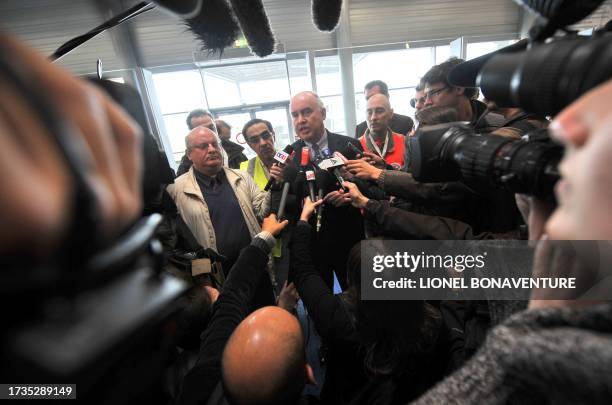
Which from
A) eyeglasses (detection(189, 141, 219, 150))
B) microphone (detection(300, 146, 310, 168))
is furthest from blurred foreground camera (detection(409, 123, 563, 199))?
eyeglasses (detection(189, 141, 219, 150))

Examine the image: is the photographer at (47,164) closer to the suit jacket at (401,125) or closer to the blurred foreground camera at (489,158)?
the blurred foreground camera at (489,158)

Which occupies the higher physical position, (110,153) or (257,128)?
(110,153)

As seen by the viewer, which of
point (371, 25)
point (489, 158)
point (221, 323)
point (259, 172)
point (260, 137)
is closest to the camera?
point (489, 158)

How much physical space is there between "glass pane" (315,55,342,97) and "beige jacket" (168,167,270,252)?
3.96 m

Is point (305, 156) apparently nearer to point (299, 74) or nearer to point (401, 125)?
point (401, 125)

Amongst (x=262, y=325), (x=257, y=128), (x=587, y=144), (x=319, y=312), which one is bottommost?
(x=319, y=312)

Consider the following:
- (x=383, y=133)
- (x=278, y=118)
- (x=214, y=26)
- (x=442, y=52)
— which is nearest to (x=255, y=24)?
(x=214, y=26)

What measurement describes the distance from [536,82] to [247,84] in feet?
18.5

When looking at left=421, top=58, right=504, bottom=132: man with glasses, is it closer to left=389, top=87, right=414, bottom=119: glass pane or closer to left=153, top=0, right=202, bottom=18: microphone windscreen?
left=153, top=0, right=202, bottom=18: microphone windscreen

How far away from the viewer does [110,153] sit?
15 centimetres

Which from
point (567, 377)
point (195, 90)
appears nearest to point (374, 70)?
point (195, 90)

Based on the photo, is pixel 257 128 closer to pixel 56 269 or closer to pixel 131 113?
pixel 131 113

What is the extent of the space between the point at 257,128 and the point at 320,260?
106 centimetres

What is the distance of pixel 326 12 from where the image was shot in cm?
63
